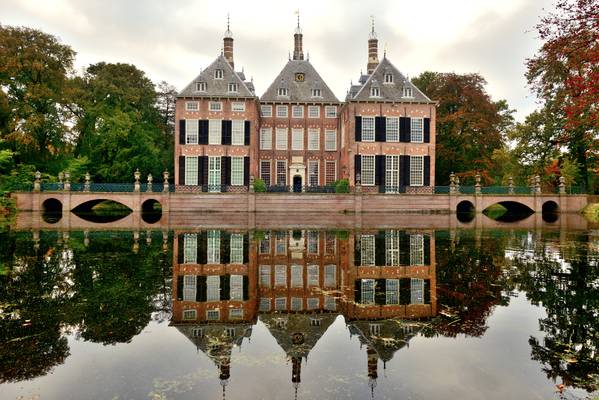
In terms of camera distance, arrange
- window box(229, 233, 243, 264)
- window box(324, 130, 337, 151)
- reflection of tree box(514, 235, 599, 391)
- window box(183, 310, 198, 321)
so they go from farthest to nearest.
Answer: window box(324, 130, 337, 151) < window box(229, 233, 243, 264) < window box(183, 310, 198, 321) < reflection of tree box(514, 235, 599, 391)

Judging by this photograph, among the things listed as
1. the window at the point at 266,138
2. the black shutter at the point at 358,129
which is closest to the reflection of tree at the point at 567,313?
the black shutter at the point at 358,129

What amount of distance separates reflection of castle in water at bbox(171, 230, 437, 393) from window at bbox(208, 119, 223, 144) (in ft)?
72.6

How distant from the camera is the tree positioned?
40375 millimetres

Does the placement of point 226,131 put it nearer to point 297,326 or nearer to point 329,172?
point 329,172

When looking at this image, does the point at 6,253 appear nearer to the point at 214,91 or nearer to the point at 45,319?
the point at 45,319

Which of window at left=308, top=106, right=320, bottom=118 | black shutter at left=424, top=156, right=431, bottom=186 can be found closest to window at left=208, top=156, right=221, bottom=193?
window at left=308, top=106, right=320, bottom=118

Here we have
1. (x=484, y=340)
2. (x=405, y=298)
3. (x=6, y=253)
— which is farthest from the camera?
(x=6, y=253)

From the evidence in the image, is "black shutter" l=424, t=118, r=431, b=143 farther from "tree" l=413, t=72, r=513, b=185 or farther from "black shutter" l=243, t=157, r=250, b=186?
"black shutter" l=243, t=157, r=250, b=186

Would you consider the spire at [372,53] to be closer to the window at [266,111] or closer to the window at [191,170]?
the window at [266,111]

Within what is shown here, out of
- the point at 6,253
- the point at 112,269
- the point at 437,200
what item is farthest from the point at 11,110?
the point at 437,200

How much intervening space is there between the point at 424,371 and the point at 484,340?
4.88ft

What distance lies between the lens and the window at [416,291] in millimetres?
7672

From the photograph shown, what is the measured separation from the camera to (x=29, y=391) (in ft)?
14.2

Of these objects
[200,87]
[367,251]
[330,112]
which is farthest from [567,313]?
[330,112]
